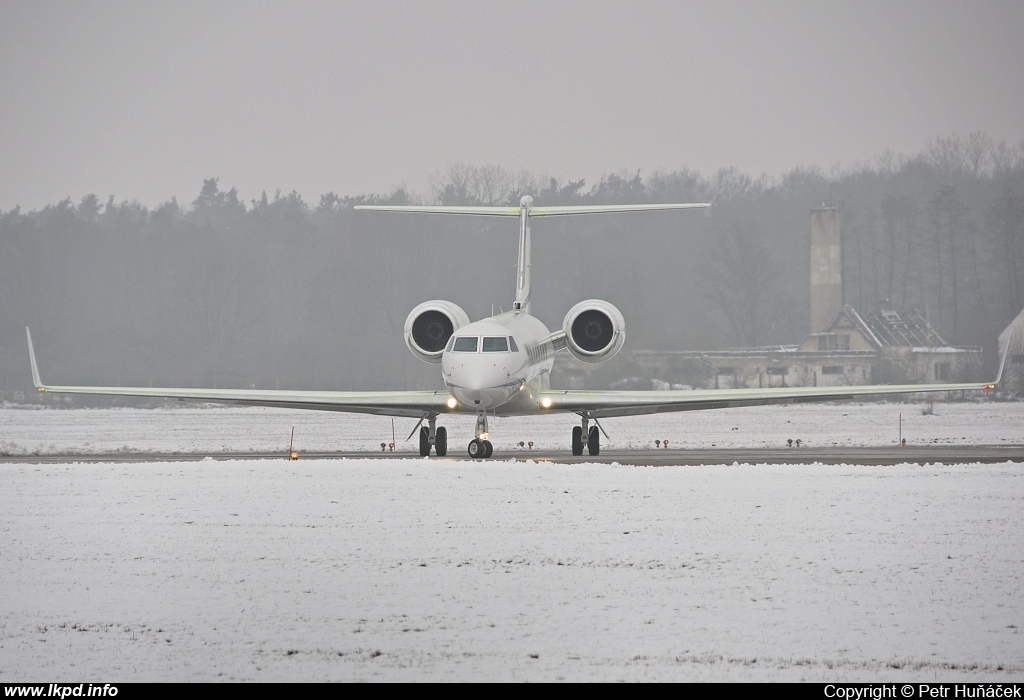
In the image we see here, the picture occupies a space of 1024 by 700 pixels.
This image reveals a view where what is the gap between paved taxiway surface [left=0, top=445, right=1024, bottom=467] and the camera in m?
21.7

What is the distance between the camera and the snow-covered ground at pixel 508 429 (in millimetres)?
30625

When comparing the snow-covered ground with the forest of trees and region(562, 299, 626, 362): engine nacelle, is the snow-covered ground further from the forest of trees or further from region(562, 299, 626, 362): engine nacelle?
the forest of trees

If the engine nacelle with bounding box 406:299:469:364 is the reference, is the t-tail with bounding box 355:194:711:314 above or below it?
above

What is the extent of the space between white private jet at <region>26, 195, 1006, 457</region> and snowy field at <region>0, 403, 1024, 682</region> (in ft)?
15.7

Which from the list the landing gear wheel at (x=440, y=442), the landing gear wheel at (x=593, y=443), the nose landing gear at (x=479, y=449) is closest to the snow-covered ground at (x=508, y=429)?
the landing gear wheel at (x=593, y=443)

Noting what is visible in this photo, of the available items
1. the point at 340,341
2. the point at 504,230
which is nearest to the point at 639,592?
the point at 340,341

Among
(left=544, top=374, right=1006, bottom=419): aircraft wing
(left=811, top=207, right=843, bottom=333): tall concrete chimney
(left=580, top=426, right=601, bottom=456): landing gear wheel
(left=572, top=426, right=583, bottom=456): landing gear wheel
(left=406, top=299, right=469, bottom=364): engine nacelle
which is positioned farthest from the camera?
(left=811, top=207, right=843, bottom=333): tall concrete chimney

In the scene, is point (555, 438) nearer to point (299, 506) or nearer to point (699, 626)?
point (299, 506)

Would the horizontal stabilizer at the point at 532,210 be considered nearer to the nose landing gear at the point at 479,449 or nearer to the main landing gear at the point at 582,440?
the main landing gear at the point at 582,440

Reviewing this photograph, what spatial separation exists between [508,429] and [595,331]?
12.6m

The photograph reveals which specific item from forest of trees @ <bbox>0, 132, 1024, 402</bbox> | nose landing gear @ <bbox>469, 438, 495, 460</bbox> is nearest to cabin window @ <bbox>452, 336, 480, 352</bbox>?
nose landing gear @ <bbox>469, 438, 495, 460</bbox>

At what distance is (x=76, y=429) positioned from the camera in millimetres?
40156

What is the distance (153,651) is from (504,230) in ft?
247

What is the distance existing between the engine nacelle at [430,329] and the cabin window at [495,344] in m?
2.10
